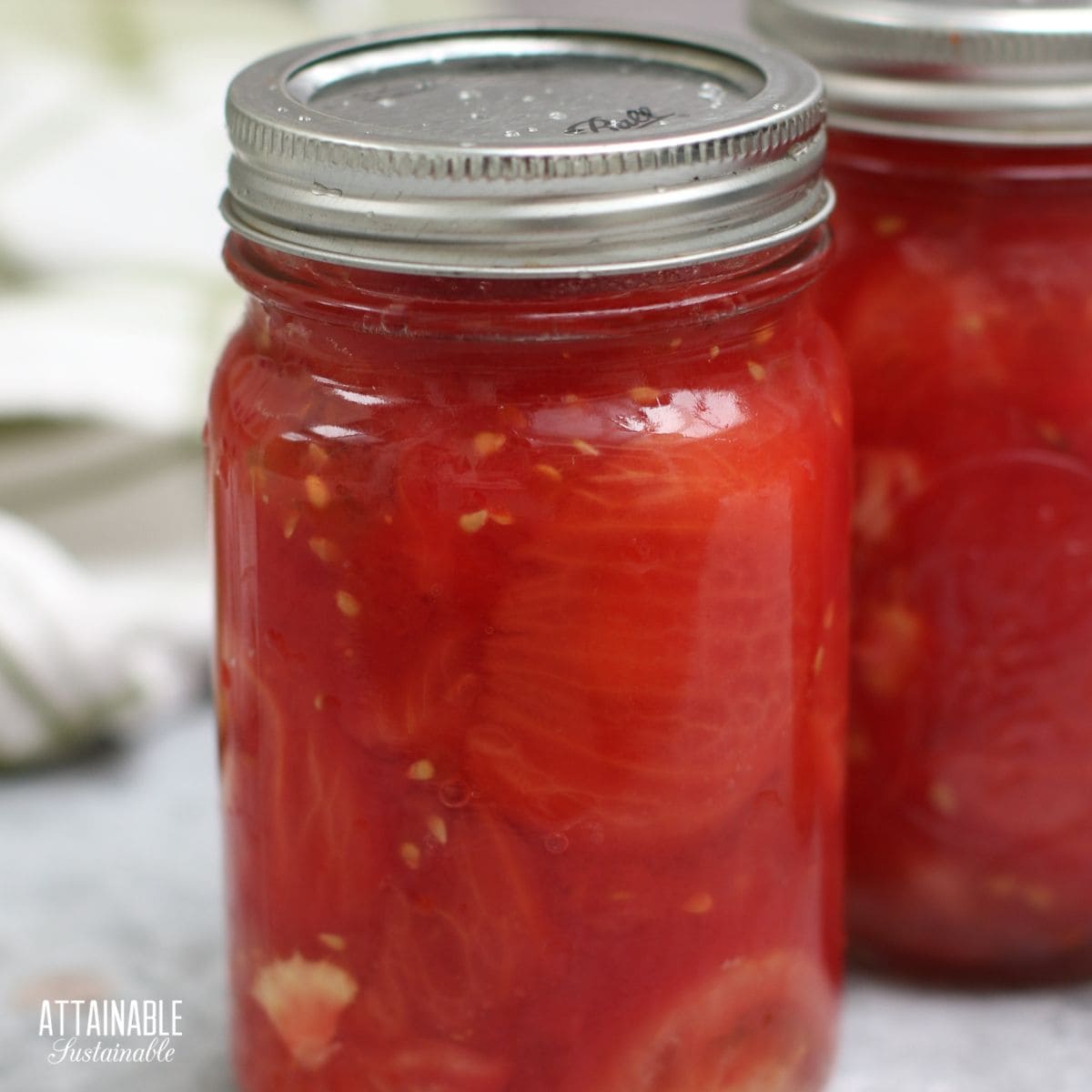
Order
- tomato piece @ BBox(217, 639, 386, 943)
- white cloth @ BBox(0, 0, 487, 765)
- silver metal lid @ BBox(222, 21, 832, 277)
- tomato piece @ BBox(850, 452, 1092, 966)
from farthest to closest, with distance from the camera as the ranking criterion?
1. white cloth @ BBox(0, 0, 487, 765)
2. tomato piece @ BBox(850, 452, 1092, 966)
3. tomato piece @ BBox(217, 639, 386, 943)
4. silver metal lid @ BBox(222, 21, 832, 277)

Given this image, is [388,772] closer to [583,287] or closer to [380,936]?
[380,936]

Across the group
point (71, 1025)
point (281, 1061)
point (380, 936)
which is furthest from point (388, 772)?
point (71, 1025)

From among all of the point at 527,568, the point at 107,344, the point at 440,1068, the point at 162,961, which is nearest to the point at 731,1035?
the point at 440,1068

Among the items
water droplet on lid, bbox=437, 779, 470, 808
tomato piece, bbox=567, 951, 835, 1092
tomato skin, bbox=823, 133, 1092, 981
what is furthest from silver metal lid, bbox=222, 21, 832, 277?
tomato piece, bbox=567, 951, 835, 1092

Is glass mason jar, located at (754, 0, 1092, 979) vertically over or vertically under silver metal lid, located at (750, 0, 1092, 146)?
under

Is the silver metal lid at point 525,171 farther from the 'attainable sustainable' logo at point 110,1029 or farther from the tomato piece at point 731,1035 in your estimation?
the 'attainable sustainable' logo at point 110,1029

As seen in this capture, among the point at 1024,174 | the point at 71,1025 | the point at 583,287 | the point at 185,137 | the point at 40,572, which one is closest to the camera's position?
the point at 583,287

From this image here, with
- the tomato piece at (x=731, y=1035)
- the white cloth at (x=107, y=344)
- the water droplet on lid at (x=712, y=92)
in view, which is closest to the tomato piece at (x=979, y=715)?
the tomato piece at (x=731, y=1035)

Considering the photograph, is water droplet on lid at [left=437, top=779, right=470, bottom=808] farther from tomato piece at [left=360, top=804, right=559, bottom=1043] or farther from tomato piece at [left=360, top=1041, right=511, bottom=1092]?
tomato piece at [left=360, top=1041, right=511, bottom=1092]
